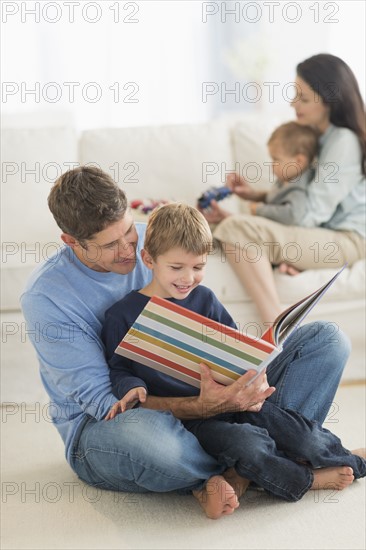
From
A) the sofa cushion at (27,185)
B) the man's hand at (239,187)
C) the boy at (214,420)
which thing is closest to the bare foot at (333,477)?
the boy at (214,420)

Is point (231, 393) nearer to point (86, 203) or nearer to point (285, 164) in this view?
point (86, 203)

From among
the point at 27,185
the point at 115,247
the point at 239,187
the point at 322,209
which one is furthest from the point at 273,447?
the point at 27,185

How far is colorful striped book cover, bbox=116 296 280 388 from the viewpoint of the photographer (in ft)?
5.30

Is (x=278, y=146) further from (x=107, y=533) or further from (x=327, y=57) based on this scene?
(x=107, y=533)

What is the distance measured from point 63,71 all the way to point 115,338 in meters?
3.06

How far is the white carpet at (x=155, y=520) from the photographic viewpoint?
165cm

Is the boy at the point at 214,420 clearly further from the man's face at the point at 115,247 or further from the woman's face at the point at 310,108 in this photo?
the woman's face at the point at 310,108

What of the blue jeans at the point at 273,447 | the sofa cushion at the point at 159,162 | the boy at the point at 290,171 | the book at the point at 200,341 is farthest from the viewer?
the sofa cushion at the point at 159,162

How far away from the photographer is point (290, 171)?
9.46ft

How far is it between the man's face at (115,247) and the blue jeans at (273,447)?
38 cm

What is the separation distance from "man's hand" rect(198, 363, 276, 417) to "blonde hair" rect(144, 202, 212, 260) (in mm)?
245

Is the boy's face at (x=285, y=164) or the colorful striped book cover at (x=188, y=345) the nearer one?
the colorful striped book cover at (x=188, y=345)

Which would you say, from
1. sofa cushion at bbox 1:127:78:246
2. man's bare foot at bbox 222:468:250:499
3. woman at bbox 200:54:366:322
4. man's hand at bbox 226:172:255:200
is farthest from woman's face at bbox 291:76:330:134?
man's bare foot at bbox 222:468:250:499

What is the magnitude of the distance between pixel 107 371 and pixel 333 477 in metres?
0.54
